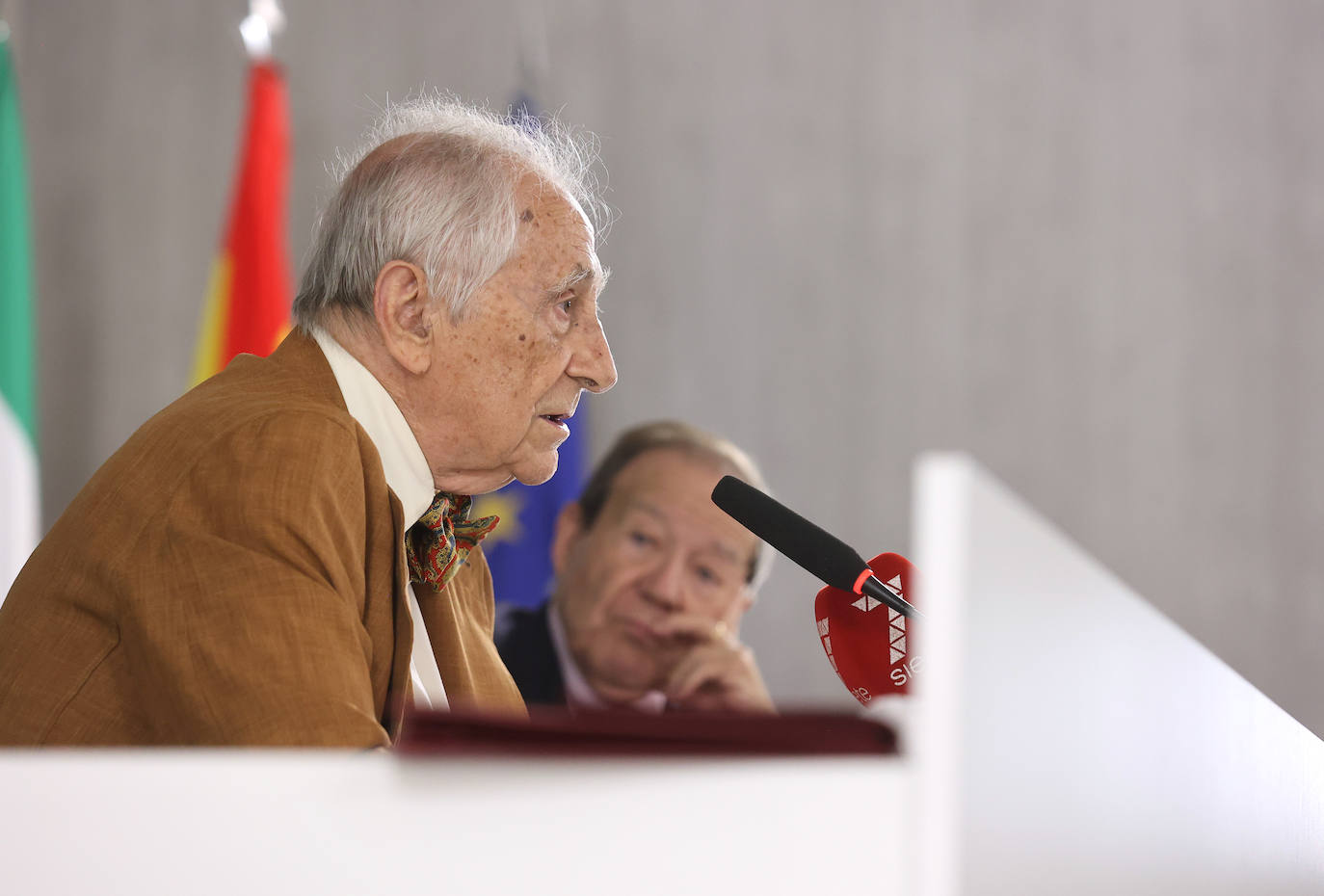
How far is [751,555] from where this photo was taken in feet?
9.51

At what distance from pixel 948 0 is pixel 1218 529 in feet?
5.54

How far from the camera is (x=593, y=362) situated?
1.51 m

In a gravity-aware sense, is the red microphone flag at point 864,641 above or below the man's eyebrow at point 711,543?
below

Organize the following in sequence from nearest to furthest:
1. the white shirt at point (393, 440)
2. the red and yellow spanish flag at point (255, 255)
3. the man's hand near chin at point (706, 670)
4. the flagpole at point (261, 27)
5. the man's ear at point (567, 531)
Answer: the white shirt at point (393, 440) → the man's hand near chin at point (706, 670) → the man's ear at point (567, 531) → the red and yellow spanish flag at point (255, 255) → the flagpole at point (261, 27)

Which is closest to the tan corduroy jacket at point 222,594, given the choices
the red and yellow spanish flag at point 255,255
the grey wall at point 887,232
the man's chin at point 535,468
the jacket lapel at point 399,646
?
the jacket lapel at point 399,646

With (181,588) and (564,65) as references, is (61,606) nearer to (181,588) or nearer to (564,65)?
(181,588)

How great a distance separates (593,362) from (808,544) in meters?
0.41

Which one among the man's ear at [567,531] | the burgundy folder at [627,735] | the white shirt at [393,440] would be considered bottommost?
the burgundy folder at [627,735]

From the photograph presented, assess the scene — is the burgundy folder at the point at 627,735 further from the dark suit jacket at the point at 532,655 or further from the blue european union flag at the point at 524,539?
the blue european union flag at the point at 524,539

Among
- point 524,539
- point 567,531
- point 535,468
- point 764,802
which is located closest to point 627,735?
point 764,802

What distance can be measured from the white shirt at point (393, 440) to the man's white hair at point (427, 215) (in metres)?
0.06

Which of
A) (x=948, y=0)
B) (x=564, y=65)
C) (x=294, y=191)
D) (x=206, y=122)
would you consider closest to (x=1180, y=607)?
(x=948, y=0)

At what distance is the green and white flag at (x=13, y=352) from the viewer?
3.09 metres

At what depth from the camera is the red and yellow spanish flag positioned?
336 centimetres
